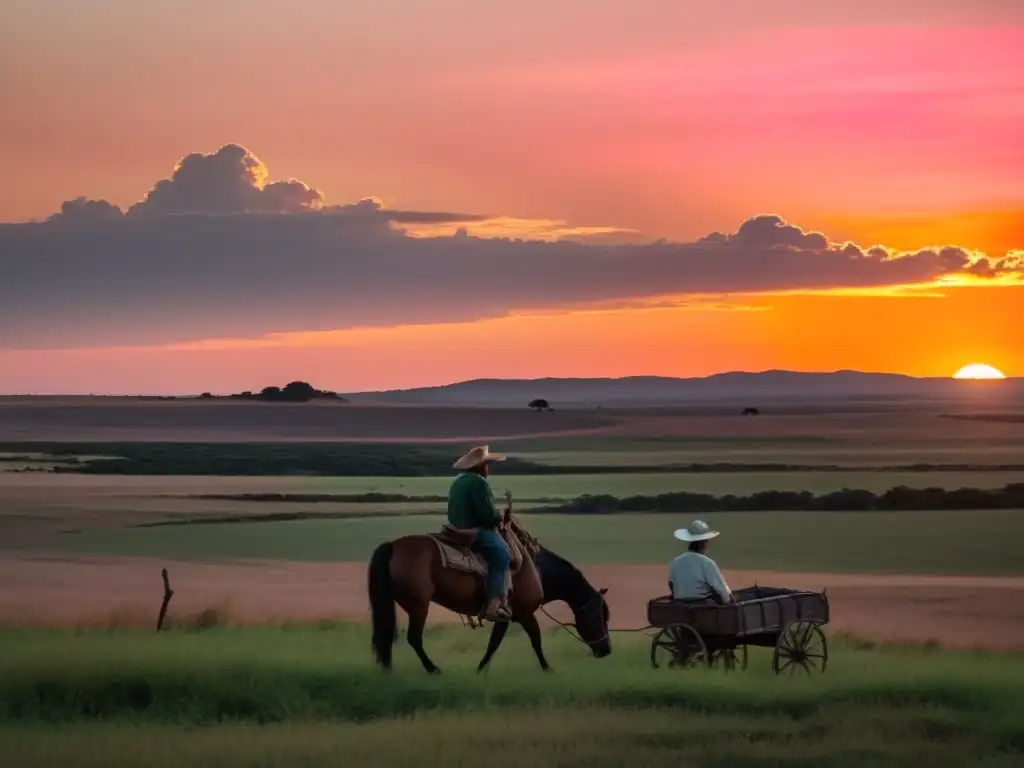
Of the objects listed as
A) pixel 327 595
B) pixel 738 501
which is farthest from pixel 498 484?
pixel 327 595

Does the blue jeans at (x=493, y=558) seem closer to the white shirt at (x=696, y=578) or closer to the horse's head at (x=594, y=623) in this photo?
the white shirt at (x=696, y=578)

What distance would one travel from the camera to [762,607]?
659 inches

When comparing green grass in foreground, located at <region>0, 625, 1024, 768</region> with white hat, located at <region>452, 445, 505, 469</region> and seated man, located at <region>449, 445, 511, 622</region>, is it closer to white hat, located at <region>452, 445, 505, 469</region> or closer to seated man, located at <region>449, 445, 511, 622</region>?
seated man, located at <region>449, 445, 511, 622</region>

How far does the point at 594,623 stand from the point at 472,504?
283 centimetres

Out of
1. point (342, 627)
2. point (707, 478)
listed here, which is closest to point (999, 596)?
point (342, 627)

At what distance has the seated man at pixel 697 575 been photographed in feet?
54.2

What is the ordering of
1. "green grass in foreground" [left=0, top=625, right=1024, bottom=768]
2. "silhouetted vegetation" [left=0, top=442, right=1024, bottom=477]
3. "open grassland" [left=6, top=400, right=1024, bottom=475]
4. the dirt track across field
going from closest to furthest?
"green grass in foreground" [left=0, top=625, right=1024, bottom=768] → the dirt track across field → "silhouetted vegetation" [left=0, top=442, right=1024, bottom=477] → "open grassland" [left=6, top=400, right=1024, bottom=475]

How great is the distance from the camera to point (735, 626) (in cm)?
1641

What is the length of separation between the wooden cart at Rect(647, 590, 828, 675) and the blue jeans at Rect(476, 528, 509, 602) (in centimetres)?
153

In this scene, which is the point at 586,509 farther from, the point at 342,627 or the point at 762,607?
the point at 762,607

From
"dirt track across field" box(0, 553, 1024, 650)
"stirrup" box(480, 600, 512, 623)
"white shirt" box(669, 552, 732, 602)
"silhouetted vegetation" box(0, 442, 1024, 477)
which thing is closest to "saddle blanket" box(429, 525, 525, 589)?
"stirrup" box(480, 600, 512, 623)

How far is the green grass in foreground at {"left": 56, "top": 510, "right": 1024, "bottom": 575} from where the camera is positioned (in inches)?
1524

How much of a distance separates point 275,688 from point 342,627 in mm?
7126

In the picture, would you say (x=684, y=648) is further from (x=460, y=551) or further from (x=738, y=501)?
(x=738, y=501)
